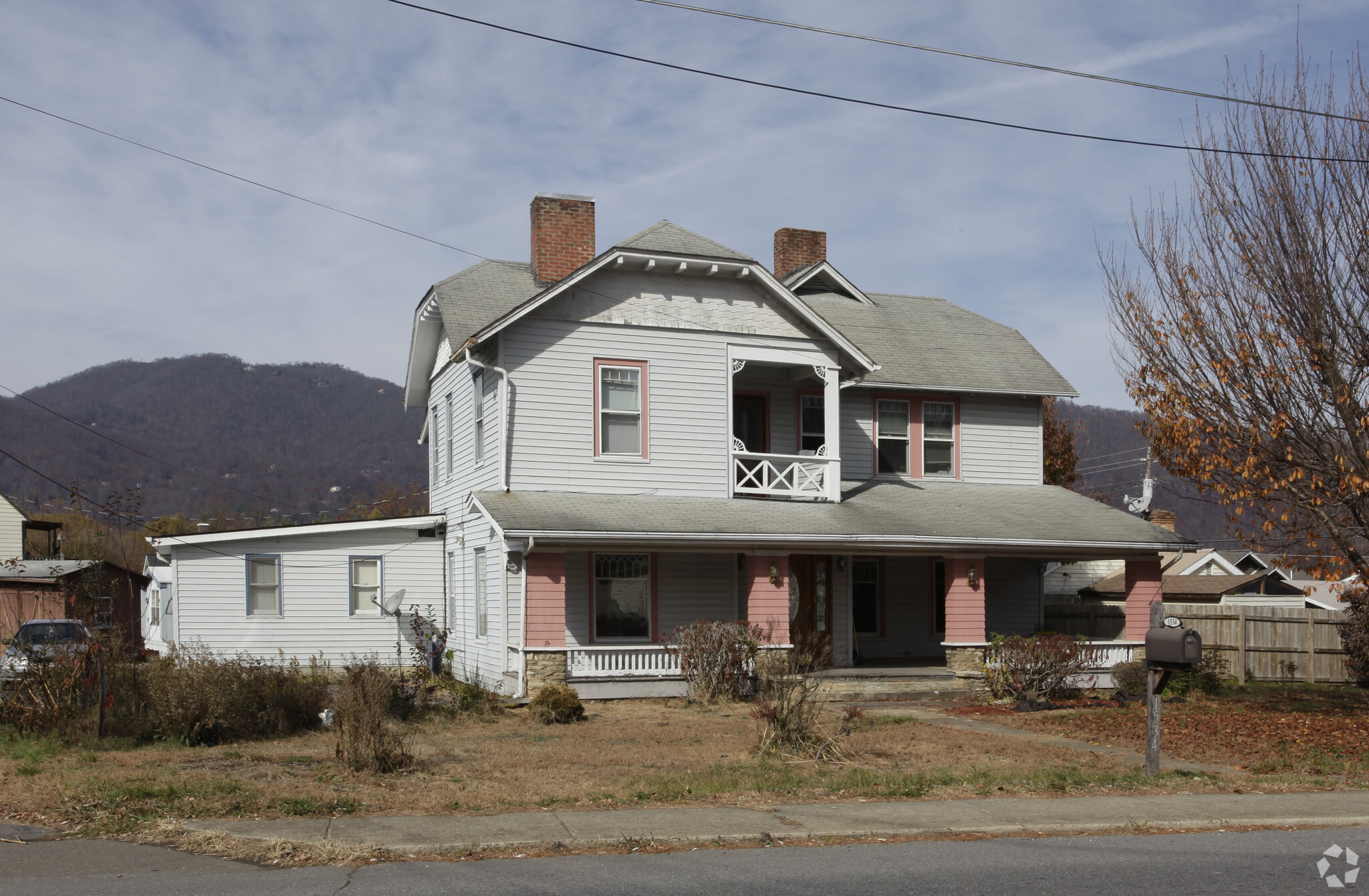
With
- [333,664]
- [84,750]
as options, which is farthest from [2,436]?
[84,750]

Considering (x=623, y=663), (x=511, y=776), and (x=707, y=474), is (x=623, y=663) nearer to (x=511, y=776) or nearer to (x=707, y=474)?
(x=707, y=474)

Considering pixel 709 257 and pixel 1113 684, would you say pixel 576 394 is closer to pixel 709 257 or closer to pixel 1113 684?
pixel 709 257

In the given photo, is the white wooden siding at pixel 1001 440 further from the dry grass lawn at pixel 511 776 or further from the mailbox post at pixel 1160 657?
the mailbox post at pixel 1160 657

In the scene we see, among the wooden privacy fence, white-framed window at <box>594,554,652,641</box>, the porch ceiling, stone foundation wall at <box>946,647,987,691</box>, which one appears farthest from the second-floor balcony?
the wooden privacy fence

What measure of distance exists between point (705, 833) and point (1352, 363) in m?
11.0

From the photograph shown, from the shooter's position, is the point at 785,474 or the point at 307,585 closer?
the point at 785,474

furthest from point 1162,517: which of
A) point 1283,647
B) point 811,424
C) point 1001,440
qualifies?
point 811,424

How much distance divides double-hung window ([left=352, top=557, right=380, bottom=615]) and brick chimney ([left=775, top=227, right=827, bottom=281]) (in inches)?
415

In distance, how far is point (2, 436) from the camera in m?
150

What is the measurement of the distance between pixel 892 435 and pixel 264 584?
1281 centimetres

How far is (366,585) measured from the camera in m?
23.7

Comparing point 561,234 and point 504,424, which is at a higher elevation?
point 561,234

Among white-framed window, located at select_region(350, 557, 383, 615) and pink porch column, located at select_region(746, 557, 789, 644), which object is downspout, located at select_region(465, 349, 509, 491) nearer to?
pink porch column, located at select_region(746, 557, 789, 644)

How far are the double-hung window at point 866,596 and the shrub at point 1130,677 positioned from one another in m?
4.93
